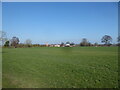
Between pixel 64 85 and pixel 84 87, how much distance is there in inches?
20.4

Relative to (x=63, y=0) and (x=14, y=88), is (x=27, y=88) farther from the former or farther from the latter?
(x=63, y=0)

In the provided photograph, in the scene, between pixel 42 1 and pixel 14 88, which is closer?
pixel 14 88

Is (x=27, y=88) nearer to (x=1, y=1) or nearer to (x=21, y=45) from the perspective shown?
(x=1, y=1)

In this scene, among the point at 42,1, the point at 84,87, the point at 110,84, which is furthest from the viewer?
the point at 42,1

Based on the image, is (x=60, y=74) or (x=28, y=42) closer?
(x=60, y=74)

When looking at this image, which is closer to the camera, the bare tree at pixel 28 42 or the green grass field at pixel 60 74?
the green grass field at pixel 60 74

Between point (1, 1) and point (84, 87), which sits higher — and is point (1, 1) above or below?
above

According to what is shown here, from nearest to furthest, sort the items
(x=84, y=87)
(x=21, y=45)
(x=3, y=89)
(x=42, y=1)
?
1. (x=3, y=89)
2. (x=84, y=87)
3. (x=42, y=1)
4. (x=21, y=45)

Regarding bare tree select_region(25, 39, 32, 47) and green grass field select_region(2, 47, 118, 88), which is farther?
bare tree select_region(25, 39, 32, 47)

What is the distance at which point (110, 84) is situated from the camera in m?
3.34

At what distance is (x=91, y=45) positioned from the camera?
112ft

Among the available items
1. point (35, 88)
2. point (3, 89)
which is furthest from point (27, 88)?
point (3, 89)

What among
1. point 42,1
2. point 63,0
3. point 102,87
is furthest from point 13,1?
point 102,87

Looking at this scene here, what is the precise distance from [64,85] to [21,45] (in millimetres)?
39928
